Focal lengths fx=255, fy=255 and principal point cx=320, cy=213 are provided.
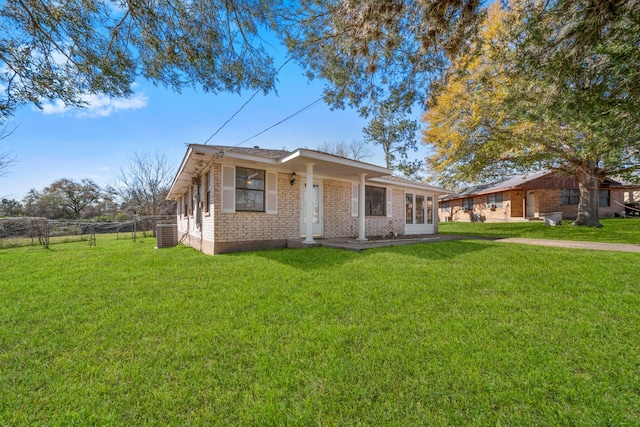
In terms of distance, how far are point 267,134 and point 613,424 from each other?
30.0 ft

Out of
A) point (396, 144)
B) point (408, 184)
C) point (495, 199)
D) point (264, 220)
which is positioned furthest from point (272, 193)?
point (495, 199)

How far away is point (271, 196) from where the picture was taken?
7852 millimetres

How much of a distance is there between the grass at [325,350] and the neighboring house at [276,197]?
3.08m

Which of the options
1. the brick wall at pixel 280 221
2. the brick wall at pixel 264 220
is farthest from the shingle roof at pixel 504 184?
the brick wall at pixel 264 220

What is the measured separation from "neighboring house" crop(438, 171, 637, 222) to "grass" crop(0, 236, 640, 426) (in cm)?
1814

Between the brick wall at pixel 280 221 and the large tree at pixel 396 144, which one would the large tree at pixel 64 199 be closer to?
the brick wall at pixel 280 221

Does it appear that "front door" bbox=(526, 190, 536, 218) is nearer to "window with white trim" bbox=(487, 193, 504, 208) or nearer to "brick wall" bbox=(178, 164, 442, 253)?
"window with white trim" bbox=(487, 193, 504, 208)

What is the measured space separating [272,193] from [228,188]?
1334mm

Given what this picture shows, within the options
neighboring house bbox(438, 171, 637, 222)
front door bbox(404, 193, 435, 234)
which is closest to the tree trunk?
neighboring house bbox(438, 171, 637, 222)

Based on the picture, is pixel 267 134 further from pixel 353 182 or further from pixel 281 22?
pixel 281 22

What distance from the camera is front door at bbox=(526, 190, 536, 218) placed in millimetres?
19030

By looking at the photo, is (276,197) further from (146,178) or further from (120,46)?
(146,178)

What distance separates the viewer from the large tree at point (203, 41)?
310 cm

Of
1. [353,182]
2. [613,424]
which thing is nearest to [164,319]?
[613,424]
